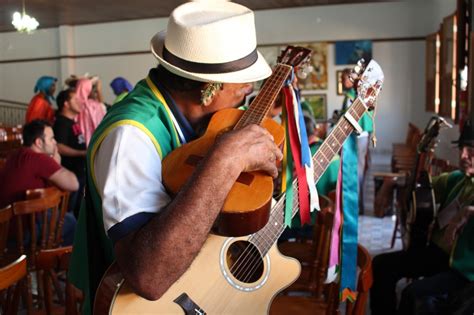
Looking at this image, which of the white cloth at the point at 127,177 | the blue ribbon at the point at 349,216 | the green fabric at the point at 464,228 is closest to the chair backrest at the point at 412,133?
the green fabric at the point at 464,228

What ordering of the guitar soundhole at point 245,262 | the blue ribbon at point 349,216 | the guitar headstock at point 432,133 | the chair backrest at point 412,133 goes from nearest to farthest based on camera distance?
the guitar soundhole at point 245,262 → the blue ribbon at point 349,216 → the guitar headstock at point 432,133 → the chair backrest at point 412,133

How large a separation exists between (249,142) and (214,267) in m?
0.44

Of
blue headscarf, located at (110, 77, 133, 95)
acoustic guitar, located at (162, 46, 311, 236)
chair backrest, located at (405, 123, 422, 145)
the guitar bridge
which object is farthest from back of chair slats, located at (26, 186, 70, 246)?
chair backrest, located at (405, 123, 422, 145)

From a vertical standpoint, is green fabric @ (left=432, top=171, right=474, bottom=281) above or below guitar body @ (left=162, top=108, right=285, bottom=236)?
below

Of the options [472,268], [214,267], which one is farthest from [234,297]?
[472,268]

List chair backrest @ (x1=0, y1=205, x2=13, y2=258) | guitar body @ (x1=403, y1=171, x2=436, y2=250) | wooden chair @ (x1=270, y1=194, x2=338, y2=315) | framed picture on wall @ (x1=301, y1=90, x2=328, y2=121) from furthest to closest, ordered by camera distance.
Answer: framed picture on wall @ (x1=301, y1=90, x2=328, y2=121) < guitar body @ (x1=403, y1=171, x2=436, y2=250) < chair backrest @ (x1=0, y1=205, x2=13, y2=258) < wooden chair @ (x1=270, y1=194, x2=338, y2=315)

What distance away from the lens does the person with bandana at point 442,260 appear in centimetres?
268

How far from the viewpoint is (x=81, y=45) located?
12102mm

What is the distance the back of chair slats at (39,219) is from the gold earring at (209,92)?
6.39 feet

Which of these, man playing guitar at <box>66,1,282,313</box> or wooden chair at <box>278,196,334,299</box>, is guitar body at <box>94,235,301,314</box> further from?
wooden chair at <box>278,196,334,299</box>

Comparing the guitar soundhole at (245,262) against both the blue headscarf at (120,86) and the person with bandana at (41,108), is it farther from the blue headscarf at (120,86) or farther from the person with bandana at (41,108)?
the blue headscarf at (120,86)

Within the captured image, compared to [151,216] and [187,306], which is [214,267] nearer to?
[187,306]

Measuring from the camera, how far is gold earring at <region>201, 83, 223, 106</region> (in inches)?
48.0

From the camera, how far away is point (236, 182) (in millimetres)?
1135
